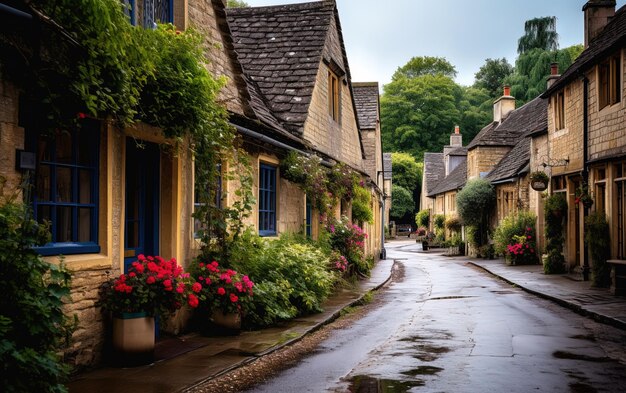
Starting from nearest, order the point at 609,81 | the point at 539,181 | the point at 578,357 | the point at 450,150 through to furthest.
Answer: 1. the point at 578,357
2. the point at 609,81
3. the point at 539,181
4. the point at 450,150

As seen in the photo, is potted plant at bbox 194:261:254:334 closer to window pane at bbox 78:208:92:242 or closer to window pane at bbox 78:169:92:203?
window pane at bbox 78:208:92:242

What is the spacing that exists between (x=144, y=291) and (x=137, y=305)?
0.58 ft

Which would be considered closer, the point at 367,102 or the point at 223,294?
the point at 223,294

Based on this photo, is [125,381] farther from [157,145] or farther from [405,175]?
[405,175]

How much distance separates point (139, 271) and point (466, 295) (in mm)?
10422

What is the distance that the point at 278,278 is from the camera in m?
10.9

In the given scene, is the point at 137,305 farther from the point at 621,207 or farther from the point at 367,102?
the point at 367,102

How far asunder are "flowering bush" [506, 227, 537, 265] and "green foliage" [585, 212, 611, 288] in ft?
30.7

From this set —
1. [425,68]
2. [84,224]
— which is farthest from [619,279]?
[425,68]

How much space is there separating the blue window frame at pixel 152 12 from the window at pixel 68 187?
1892mm

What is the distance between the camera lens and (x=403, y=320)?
1167 cm

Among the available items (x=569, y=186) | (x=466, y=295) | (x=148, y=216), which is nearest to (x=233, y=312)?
(x=148, y=216)

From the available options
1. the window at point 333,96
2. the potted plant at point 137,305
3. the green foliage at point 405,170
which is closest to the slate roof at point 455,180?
the green foliage at point 405,170

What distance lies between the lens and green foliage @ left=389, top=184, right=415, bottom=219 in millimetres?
68562
